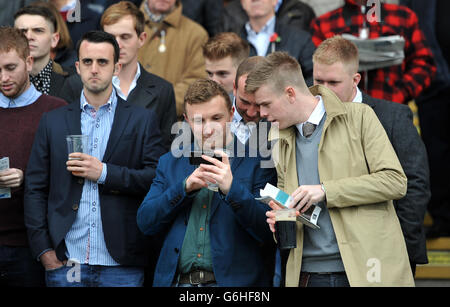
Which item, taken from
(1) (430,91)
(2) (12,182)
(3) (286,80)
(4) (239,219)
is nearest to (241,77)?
(3) (286,80)

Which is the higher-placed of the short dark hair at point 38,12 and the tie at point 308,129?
the short dark hair at point 38,12

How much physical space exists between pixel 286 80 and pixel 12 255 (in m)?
2.22

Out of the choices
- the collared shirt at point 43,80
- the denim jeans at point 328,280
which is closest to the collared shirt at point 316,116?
the denim jeans at point 328,280

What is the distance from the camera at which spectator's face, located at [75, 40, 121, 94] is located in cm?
526

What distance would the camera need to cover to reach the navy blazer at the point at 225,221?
4.55 metres

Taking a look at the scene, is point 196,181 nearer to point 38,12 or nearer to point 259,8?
point 38,12

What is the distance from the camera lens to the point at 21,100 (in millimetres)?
5414

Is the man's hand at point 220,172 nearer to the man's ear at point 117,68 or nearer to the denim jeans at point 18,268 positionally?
the man's ear at point 117,68

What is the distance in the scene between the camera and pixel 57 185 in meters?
5.06

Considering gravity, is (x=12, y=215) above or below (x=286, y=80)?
below

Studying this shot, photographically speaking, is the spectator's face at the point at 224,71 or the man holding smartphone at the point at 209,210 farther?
the spectator's face at the point at 224,71

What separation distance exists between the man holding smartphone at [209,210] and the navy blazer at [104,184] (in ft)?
1.00
